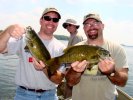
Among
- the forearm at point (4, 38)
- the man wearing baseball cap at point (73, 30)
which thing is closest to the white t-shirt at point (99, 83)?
the forearm at point (4, 38)

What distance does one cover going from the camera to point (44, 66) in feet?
18.1

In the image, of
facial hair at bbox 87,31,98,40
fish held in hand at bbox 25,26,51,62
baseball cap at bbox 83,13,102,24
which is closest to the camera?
fish held in hand at bbox 25,26,51,62

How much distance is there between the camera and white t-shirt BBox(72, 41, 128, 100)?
5961 mm

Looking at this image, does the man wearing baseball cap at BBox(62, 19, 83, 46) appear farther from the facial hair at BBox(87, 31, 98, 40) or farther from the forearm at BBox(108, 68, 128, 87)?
the forearm at BBox(108, 68, 128, 87)

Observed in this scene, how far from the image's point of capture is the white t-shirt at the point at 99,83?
596cm

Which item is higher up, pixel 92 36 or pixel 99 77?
pixel 92 36

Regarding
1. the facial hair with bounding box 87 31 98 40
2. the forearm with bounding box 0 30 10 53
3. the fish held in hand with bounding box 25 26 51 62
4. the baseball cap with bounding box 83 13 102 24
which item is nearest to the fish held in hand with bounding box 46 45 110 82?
the fish held in hand with bounding box 25 26 51 62

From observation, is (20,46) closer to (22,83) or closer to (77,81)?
(22,83)

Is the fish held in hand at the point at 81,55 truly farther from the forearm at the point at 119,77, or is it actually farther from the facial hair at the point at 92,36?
the facial hair at the point at 92,36

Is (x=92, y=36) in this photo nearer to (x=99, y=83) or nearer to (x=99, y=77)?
(x=99, y=77)

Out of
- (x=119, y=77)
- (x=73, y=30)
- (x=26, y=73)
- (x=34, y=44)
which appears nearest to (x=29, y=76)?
(x=26, y=73)

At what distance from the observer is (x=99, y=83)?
5.95 meters

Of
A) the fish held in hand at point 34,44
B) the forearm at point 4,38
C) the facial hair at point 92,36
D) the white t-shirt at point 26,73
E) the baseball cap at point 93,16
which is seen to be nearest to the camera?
the fish held in hand at point 34,44

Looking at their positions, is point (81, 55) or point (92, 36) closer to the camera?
point (81, 55)
